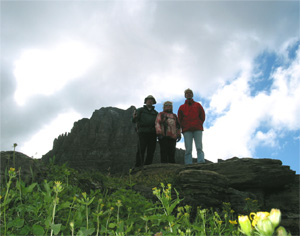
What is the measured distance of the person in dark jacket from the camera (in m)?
11.2

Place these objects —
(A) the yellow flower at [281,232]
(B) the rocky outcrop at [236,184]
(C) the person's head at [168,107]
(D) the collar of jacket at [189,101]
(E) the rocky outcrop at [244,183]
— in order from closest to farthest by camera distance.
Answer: (A) the yellow flower at [281,232], (B) the rocky outcrop at [236,184], (E) the rocky outcrop at [244,183], (D) the collar of jacket at [189,101], (C) the person's head at [168,107]

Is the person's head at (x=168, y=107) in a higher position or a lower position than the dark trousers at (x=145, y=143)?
higher

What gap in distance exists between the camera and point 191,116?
1059 cm

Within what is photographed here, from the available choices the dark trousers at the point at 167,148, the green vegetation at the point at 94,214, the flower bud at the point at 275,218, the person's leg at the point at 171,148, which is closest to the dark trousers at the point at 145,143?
the dark trousers at the point at 167,148

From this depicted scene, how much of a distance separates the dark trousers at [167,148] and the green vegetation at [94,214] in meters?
5.18

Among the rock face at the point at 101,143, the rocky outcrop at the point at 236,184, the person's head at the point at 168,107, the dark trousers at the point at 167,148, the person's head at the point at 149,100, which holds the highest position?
the rock face at the point at 101,143

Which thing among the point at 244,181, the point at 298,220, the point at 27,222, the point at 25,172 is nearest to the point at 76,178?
the point at 25,172

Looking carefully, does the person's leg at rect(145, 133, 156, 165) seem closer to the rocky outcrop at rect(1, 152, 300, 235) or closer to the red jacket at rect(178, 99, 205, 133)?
the rocky outcrop at rect(1, 152, 300, 235)

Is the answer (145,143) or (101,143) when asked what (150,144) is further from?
(101,143)

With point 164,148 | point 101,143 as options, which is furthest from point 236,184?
point 101,143

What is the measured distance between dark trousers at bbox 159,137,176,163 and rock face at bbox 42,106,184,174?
23784mm

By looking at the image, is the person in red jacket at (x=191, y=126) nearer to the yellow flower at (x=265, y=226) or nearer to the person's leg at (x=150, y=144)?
the person's leg at (x=150, y=144)

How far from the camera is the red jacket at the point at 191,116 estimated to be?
10.4 m

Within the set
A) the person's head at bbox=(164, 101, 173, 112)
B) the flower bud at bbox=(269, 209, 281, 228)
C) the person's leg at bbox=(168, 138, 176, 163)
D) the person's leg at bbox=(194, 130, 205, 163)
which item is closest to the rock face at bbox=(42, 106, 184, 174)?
the person's leg at bbox=(168, 138, 176, 163)
